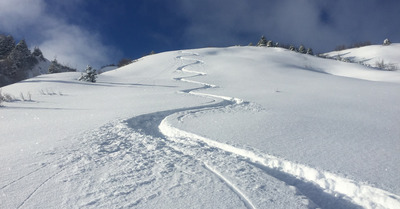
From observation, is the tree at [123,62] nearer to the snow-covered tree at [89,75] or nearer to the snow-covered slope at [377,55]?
the snow-covered tree at [89,75]

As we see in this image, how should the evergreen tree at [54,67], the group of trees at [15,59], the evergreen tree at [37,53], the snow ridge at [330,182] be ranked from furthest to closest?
1. the evergreen tree at [37,53]
2. the group of trees at [15,59]
3. the evergreen tree at [54,67]
4. the snow ridge at [330,182]

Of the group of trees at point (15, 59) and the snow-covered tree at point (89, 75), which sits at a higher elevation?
the group of trees at point (15, 59)

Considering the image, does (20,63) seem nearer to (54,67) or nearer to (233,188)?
(54,67)

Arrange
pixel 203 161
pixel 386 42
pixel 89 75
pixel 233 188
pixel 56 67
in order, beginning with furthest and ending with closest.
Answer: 1. pixel 386 42
2. pixel 56 67
3. pixel 89 75
4. pixel 203 161
5. pixel 233 188

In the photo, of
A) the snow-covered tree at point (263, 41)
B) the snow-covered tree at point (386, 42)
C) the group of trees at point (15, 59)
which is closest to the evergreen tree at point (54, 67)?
the group of trees at point (15, 59)

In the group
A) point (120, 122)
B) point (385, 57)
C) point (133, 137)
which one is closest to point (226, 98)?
point (120, 122)

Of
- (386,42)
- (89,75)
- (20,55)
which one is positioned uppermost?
(386,42)

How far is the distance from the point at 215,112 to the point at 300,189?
3.14m

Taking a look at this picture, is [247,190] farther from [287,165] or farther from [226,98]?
[226,98]

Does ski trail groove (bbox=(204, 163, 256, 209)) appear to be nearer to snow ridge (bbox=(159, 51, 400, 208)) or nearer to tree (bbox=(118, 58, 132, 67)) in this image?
snow ridge (bbox=(159, 51, 400, 208))

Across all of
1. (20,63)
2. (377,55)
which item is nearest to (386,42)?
(377,55)

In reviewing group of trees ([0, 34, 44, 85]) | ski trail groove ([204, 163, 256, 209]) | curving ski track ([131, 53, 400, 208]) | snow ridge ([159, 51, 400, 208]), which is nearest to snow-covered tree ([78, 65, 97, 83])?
snow ridge ([159, 51, 400, 208])

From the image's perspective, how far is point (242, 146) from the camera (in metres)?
3.00

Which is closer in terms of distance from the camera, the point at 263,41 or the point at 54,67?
the point at 54,67
